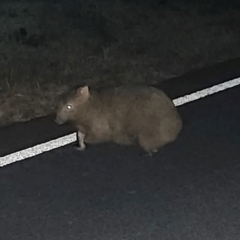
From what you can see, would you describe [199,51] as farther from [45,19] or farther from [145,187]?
[145,187]

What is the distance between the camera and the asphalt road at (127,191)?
447cm

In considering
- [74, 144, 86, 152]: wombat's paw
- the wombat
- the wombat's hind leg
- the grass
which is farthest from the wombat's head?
the grass

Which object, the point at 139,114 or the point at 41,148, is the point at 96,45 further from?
the point at 139,114

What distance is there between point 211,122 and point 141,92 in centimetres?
88

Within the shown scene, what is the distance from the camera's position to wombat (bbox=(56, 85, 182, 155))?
216 inches

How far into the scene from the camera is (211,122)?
20.3 feet

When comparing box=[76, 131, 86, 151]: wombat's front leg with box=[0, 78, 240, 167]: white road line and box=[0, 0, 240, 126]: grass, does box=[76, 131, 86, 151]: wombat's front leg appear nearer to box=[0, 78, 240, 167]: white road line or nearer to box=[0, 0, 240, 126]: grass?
box=[0, 78, 240, 167]: white road line

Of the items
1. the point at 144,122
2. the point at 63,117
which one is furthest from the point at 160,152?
the point at 63,117

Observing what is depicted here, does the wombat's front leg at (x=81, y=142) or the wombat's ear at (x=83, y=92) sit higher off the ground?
the wombat's ear at (x=83, y=92)

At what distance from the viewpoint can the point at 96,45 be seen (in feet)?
29.3

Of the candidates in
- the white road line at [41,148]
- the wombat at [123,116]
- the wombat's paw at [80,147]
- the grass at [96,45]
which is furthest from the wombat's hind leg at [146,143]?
the grass at [96,45]

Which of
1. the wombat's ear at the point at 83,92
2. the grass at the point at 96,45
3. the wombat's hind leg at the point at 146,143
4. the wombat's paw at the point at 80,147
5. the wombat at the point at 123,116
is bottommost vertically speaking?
the grass at the point at 96,45

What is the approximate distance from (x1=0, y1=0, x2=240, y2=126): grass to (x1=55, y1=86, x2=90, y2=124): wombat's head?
0.97 meters

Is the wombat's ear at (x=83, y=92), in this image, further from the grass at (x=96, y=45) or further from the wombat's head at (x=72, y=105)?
the grass at (x=96, y=45)
